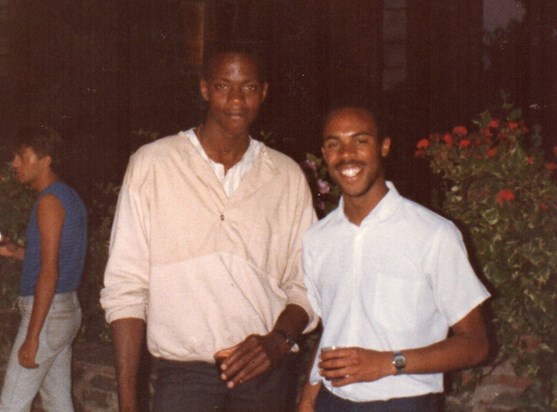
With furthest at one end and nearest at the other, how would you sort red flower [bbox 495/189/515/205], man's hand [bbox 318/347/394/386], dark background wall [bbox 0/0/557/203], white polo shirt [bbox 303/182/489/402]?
dark background wall [bbox 0/0/557/203] → red flower [bbox 495/189/515/205] → white polo shirt [bbox 303/182/489/402] → man's hand [bbox 318/347/394/386]

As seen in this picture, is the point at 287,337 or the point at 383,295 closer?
the point at 383,295

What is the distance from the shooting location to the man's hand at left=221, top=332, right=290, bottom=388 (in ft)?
9.74

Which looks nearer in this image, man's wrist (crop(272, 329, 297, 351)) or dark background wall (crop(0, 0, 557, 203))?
man's wrist (crop(272, 329, 297, 351))

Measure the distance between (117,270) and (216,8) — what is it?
576cm

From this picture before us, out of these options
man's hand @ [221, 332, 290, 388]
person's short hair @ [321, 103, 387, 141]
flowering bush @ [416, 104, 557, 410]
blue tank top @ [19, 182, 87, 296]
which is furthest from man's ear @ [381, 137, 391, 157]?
blue tank top @ [19, 182, 87, 296]

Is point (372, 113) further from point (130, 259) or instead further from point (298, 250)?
point (130, 259)

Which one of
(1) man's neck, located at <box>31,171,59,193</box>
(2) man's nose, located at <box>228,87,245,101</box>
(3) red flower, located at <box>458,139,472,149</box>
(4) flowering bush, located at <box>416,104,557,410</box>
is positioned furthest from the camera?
(3) red flower, located at <box>458,139,472,149</box>

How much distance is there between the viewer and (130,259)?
126 inches

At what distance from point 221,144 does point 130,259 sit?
55 cm

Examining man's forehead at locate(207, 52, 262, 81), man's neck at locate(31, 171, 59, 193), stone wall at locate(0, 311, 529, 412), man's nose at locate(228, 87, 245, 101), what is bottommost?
stone wall at locate(0, 311, 529, 412)

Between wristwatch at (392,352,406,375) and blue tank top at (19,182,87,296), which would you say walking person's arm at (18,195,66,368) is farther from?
wristwatch at (392,352,406,375)

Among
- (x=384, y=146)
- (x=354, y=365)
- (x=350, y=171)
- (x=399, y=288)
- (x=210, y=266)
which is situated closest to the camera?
(x=354, y=365)

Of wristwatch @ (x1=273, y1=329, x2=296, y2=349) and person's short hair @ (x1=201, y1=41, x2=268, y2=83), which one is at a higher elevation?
person's short hair @ (x1=201, y1=41, x2=268, y2=83)

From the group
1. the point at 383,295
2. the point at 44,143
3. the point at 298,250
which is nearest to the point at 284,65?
the point at 44,143
